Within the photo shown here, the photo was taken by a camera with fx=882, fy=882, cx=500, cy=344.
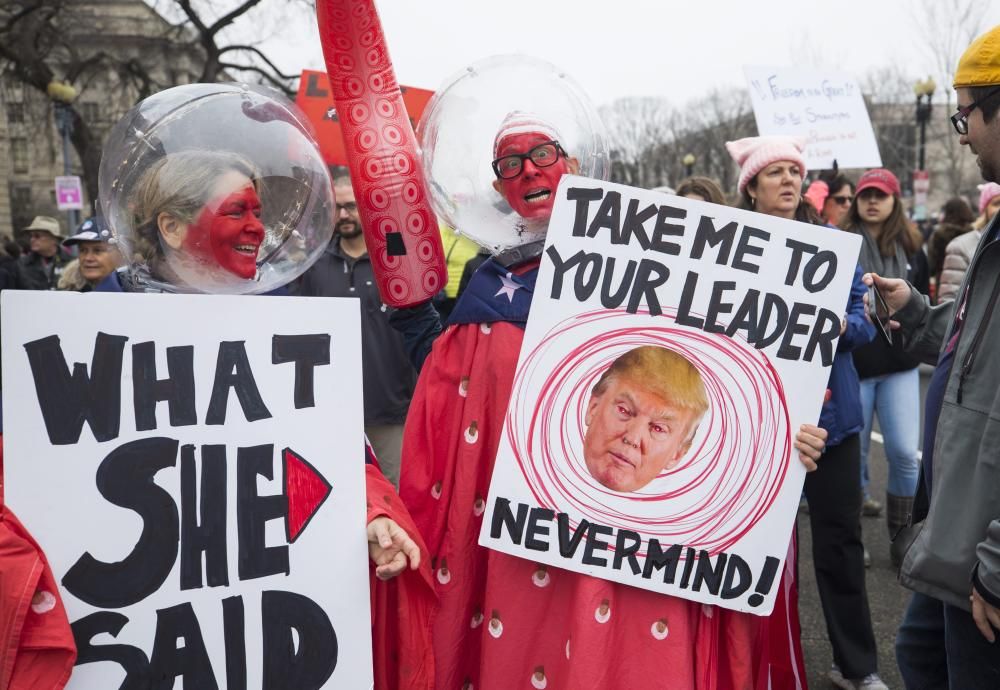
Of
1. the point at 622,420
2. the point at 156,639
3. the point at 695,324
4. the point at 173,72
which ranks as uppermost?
the point at 173,72

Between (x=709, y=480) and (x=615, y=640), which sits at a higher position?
(x=709, y=480)

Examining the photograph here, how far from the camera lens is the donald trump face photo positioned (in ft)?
6.03

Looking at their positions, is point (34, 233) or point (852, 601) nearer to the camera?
point (852, 601)

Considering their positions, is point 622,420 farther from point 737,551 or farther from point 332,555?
point 332,555

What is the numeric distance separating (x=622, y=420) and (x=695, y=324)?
0.82ft

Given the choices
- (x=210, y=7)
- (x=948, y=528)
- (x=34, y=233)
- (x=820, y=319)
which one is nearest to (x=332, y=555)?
(x=820, y=319)

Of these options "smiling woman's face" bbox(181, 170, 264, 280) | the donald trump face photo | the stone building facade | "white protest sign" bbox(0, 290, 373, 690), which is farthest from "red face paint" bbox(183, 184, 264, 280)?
the stone building facade

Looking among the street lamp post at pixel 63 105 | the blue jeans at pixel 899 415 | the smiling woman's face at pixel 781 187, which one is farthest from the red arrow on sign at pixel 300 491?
the street lamp post at pixel 63 105

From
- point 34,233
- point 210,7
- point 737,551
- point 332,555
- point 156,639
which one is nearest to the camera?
point 156,639

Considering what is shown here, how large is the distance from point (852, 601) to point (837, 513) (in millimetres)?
317

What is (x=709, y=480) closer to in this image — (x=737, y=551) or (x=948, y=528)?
(x=737, y=551)

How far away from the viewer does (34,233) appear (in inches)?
357

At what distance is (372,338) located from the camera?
423cm

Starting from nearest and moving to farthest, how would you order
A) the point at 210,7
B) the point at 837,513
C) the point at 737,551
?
the point at 737,551 → the point at 837,513 → the point at 210,7
